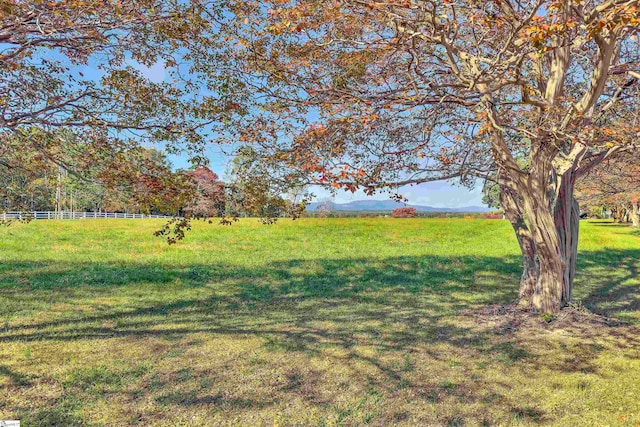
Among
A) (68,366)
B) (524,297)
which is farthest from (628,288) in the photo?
(68,366)

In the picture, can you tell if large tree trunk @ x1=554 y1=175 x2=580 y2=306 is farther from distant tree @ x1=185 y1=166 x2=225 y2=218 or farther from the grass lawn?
distant tree @ x1=185 y1=166 x2=225 y2=218

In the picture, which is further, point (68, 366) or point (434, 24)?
point (68, 366)

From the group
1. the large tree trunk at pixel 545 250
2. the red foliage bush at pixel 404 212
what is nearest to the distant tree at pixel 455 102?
the large tree trunk at pixel 545 250

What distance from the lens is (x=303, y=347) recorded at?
23.7 feet

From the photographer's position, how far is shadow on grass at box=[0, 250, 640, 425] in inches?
225

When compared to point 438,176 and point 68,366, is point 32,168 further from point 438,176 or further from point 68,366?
point 438,176

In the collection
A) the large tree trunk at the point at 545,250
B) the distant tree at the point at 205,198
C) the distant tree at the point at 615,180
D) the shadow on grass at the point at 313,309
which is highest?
the distant tree at the point at 615,180

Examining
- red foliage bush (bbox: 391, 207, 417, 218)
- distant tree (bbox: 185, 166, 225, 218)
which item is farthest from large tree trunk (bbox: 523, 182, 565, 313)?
red foliage bush (bbox: 391, 207, 417, 218)

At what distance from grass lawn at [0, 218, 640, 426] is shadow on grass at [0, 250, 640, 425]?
0.04 m

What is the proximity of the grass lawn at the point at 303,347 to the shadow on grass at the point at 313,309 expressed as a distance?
44mm

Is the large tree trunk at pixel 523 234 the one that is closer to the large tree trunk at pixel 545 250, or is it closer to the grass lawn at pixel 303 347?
the large tree trunk at pixel 545 250

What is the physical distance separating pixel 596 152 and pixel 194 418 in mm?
9325

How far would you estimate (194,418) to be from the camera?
465 cm

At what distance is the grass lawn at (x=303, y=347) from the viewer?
492 cm
